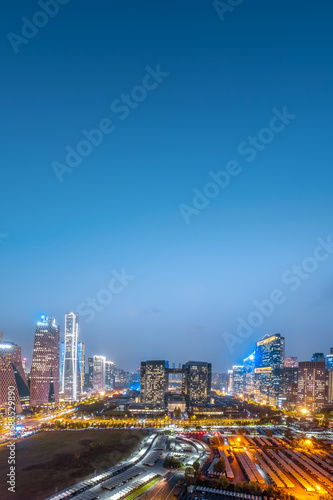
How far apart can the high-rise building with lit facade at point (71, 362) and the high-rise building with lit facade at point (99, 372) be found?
33.3m

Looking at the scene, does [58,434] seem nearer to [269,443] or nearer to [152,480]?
[152,480]

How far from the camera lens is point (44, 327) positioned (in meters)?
81.6

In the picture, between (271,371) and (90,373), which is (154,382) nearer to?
(271,371)

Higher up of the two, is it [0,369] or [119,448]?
[0,369]

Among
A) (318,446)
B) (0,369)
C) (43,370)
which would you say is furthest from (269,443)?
(43,370)

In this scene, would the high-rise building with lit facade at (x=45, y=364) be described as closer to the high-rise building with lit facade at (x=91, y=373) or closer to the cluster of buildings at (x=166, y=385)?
the cluster of buildings at (x=166, y=385)

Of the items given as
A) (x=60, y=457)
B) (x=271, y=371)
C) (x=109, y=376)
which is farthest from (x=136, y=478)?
(x=109, y=376)

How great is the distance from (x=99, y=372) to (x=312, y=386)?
3710 inches

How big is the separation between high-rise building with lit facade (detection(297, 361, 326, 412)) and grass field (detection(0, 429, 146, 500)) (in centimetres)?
4747

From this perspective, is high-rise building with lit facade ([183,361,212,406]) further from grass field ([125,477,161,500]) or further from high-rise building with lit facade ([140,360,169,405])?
grass field ([125,477,161,500])

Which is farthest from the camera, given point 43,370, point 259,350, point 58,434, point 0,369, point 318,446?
point 259,350

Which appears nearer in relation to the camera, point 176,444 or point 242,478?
point 242,478

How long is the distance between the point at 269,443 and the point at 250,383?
10732cm

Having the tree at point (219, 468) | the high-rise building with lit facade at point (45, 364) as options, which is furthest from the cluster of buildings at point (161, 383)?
the tree at point (219, 468)
